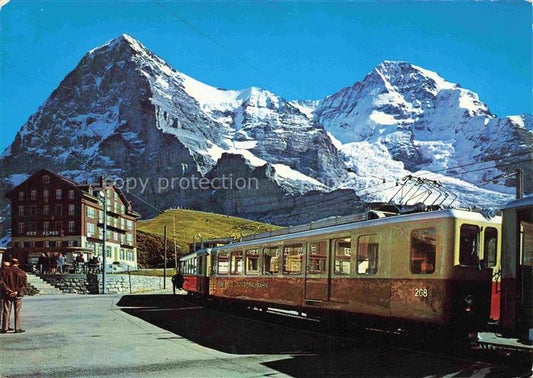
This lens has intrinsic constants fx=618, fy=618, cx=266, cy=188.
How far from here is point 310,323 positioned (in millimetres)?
19141

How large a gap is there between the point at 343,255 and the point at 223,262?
11.7 metres

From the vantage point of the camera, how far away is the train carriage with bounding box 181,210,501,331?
12.2 metres

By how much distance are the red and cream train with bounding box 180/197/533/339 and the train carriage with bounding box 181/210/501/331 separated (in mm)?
20

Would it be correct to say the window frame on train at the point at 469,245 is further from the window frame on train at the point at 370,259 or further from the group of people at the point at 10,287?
the group of people at the point at 10,287

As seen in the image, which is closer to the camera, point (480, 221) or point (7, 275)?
point (480, 221)

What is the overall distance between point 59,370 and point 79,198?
77.0 metres

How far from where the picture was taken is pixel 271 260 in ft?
67.7

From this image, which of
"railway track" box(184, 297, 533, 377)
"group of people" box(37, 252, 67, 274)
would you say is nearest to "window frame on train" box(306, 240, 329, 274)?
"railway track" box(184, 297, 533, 377)

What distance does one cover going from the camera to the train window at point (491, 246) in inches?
510

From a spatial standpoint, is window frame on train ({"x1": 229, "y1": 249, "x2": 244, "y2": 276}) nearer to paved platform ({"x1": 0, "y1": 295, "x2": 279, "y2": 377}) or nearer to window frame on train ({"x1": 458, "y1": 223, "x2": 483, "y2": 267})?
paved platform ({"x1": 0, "y1": 295, "x2": 279, "y2": 377})

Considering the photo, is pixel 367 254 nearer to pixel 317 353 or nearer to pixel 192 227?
pixel 317 353

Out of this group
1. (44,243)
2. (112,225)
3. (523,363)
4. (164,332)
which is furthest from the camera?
(112,225)

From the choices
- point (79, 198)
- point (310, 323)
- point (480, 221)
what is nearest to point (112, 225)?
point (79, 198)

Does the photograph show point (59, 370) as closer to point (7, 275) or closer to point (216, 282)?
point (7, 275)
